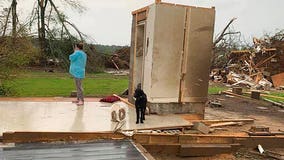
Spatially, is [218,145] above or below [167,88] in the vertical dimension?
below

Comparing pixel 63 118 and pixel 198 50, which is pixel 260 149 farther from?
pixel 63 118

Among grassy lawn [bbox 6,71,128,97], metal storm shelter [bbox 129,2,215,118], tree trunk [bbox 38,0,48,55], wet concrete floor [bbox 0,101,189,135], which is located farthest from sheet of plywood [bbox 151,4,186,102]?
tree trunk [bbox 38,0,48,55]

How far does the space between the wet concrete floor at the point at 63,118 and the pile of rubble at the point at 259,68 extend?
17063 millimetres

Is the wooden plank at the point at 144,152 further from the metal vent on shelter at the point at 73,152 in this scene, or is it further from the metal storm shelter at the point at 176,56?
the metal storm shelter at the point at 176,56

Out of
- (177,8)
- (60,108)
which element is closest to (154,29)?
(177,8)

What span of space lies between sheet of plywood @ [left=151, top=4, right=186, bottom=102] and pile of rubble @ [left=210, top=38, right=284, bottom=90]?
1639cm

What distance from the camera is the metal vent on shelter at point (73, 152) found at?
525cm

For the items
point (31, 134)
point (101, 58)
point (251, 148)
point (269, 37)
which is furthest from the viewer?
point (101, 58)

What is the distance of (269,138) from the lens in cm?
798

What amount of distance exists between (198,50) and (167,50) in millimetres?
807

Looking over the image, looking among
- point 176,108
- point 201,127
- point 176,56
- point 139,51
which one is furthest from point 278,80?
point 201,127

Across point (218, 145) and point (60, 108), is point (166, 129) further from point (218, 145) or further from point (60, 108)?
point (60, 108)

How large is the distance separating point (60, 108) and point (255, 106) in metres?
8.30

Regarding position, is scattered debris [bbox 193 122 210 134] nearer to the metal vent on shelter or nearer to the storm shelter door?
the metal vent on shelter
